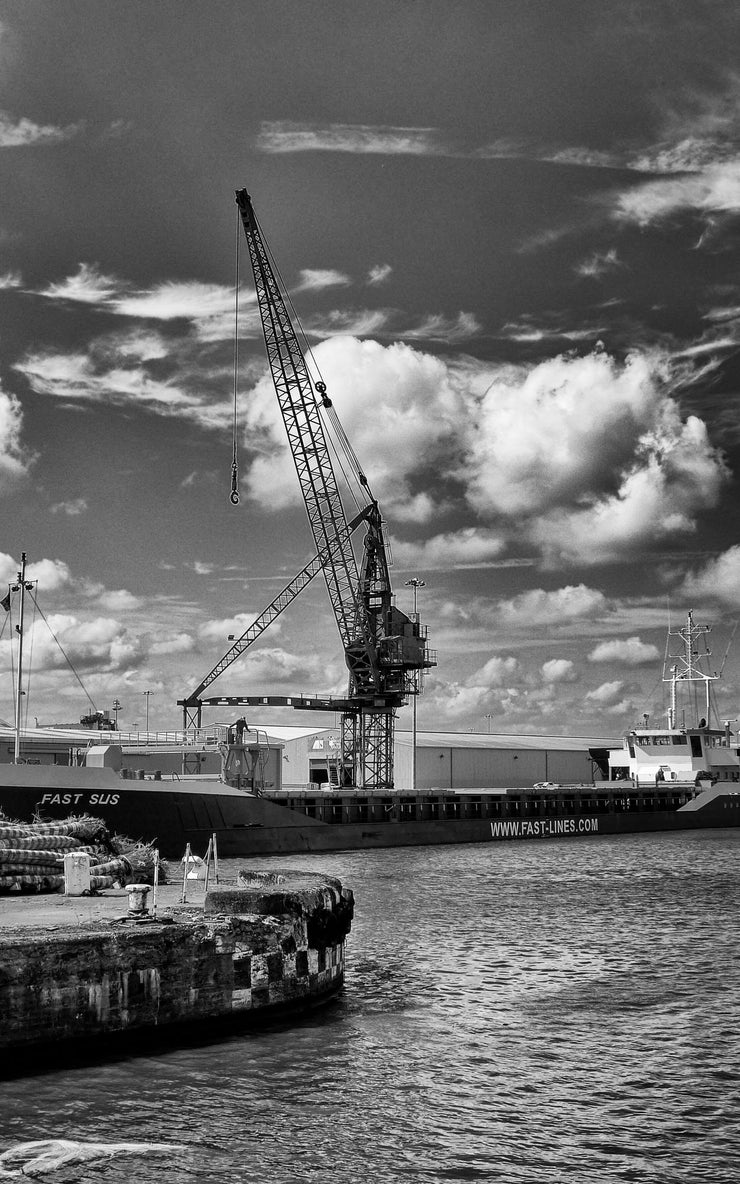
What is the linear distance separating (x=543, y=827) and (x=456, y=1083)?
5556 centimetres

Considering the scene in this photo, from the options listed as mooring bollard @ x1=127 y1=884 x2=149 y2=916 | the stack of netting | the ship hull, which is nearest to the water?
mooring bollard @ x1=127 y1=884 x2=149 y2=916

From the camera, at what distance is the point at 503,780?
9044cm

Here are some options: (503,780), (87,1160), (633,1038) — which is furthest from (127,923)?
(503,780)

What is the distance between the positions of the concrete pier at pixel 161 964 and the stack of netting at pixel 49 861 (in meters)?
0.66

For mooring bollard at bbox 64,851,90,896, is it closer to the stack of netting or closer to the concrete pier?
the stack of netting

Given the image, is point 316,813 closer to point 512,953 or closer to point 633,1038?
point 512,953

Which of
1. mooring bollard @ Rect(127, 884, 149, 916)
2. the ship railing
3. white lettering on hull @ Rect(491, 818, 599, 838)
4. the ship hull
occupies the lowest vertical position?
white lettering on hull @ Rect(491, 818, 599, 838)

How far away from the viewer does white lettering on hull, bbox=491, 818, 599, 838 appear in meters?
65.2

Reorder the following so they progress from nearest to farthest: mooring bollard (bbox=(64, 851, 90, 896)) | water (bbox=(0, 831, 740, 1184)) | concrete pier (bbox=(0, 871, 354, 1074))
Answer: water (bbox=(0, 831, 740, 1184))
concrete pier (bbox=(0, 871, 354, 1074))
mooring bollard (bbox=(64, 851, 90, 896))

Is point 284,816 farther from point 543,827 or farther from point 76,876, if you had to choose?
point 76,876

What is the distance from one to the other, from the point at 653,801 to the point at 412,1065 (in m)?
63.1

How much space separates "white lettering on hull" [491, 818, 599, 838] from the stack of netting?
4541cm

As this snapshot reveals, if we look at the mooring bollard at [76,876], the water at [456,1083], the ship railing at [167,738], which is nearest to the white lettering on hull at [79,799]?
the ship railing at [167,738]

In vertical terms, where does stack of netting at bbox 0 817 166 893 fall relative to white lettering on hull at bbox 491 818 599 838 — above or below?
above
